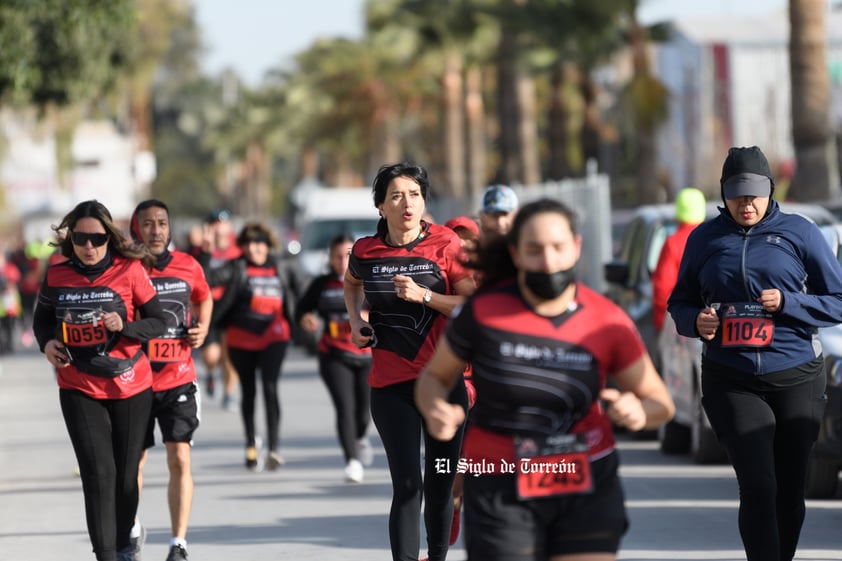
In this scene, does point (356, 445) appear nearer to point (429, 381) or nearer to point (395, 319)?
point (395, 319)

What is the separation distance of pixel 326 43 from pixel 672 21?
3830 cm

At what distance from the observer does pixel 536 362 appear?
5.38 meters

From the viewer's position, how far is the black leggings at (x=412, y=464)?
25.3 feet

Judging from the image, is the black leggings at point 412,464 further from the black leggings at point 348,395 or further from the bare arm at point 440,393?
the black leggings at point 348,395

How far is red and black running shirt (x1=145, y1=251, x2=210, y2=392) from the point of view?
372 inches

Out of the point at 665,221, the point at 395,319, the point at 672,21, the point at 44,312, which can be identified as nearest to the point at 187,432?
the point at 44,312

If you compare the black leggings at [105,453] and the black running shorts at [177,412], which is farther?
the black running shorts at [177,412]

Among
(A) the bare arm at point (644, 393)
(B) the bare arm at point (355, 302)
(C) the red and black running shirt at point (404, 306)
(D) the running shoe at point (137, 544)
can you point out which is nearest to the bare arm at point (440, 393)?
(A) the bare arm at point (644, 393)

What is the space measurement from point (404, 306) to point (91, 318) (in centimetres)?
152

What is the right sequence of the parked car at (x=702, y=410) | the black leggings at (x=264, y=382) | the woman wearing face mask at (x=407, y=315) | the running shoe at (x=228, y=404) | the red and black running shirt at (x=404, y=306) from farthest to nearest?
1. the running shoe at (x=228, y=404)
2. the black leggings at (x=264, y=382)
3. the parked car at (x=702, y=410)
4. the red and black running shirt at (x=404, y=306)
5. the woman wearing face mask at (x=407, y=315)

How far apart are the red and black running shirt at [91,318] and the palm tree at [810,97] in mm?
13239

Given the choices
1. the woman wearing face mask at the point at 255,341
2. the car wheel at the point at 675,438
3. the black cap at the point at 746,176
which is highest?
the black cap at the point at 746,176

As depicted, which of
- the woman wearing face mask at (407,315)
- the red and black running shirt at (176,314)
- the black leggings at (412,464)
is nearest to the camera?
the black leggings at (412,464)

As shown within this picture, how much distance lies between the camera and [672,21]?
111 feet
